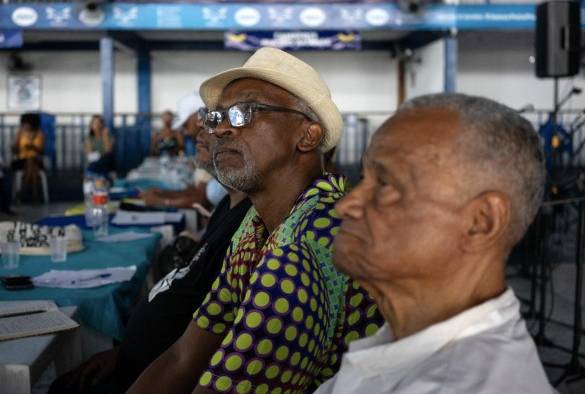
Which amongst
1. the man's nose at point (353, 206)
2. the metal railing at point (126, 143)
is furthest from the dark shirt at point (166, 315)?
the metal railing at point (126, 143)

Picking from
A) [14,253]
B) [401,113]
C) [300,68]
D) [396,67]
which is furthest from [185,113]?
[396,67]

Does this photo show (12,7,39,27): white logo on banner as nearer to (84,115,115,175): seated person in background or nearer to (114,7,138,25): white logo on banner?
(114,7,138,25): white logo on banner

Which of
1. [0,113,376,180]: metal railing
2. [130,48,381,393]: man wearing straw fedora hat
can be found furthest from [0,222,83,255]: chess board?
[0,113,376,180]: metal railing

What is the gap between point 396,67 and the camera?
54.7 ft

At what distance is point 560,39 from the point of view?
6.44 m

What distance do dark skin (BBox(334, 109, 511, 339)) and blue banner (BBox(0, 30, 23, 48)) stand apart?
12772mm

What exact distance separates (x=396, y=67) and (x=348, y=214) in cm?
1591

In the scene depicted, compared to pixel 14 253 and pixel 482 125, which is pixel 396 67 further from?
pixel 482 125

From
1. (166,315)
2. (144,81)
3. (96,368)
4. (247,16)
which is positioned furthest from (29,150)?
(166,315)

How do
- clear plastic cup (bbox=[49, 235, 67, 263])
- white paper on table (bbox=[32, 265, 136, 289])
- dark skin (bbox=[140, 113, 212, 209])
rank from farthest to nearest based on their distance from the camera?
1. dark skin (bbox=[140, 113, 212, 209])
2. clear plastic cup (bbox=[49, 235, 67, 263])
3. white paper on table (bbox=[32, 265, 136, 289])

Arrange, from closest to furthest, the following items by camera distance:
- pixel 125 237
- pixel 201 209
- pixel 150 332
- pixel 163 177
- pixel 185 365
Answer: pixel 185 365 < pixel 150 332 < pixel 125 237 < pixel 201 209 < pixel 163 177

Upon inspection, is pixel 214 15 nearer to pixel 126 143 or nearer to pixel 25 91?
pixel 126 143

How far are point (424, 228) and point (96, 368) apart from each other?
1798 mm

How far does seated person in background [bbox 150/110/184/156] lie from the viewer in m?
11.3
